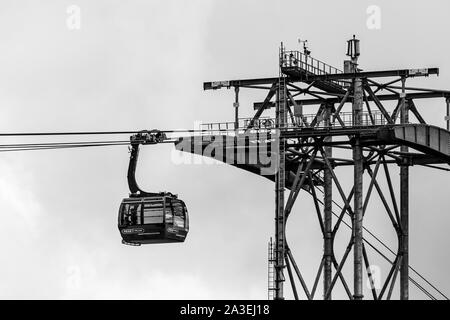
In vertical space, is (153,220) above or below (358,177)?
below

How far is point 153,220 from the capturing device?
442 ft

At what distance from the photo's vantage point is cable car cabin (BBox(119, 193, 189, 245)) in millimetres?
134375

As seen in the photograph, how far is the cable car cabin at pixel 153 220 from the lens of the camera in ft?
441

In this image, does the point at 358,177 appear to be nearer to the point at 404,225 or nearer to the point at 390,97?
the point at 390,97

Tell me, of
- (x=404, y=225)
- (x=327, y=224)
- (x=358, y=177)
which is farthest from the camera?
(x=327, y=224)

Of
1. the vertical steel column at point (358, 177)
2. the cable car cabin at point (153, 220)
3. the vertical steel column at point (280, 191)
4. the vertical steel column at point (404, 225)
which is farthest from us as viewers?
the vertical steel column at point (404, 225)

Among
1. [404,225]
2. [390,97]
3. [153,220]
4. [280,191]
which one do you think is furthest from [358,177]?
[153,220]

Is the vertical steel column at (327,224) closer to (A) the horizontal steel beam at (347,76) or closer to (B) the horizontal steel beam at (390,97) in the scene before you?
(B) the horizontal steel beam at (390,97)

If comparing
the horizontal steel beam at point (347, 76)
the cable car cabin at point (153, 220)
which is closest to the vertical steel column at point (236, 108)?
the horizontal steel beam at point (347, 76)

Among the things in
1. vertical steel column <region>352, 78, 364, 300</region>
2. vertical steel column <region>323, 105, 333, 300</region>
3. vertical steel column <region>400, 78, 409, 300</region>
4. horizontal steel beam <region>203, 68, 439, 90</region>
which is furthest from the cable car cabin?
vertical steel column <region>400, 78, 409, 300</region>

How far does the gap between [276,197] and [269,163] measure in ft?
8.78
